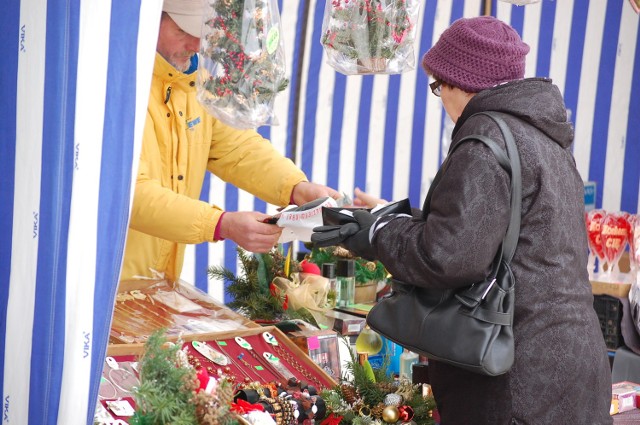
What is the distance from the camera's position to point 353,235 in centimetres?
208

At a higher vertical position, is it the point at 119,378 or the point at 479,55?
the point at 479,55

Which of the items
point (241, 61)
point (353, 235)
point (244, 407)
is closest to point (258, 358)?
point (244, 407)

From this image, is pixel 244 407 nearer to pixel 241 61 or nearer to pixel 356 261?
pixel 241 61

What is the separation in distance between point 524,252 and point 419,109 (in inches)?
143

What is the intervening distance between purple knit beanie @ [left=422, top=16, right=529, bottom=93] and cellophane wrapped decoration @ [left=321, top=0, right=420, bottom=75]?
0.53 meters

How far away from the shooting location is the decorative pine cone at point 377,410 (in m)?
2.16

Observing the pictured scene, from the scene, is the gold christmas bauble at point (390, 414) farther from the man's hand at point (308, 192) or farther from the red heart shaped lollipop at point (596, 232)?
the red heart shaped lollipop at point (596, 232)

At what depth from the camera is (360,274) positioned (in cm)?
336

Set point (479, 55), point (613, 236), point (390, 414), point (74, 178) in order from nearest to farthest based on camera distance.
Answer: point (74, 178) < point (479, 55) < point (390, 414) < point (613, 236)

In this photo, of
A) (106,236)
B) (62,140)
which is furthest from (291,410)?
(62,140)

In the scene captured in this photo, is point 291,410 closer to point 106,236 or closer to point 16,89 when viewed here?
point 106,236

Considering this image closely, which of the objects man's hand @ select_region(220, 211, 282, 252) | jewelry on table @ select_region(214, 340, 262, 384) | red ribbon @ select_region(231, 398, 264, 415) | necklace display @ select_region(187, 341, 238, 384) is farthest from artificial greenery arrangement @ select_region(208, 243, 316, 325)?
red ribbon @ select_region(231, 398, 264, 415)

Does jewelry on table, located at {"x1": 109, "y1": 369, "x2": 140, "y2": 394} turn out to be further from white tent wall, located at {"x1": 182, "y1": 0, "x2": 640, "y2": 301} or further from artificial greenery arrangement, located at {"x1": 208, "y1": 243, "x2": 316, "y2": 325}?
white tent wall, located at {"x1": 182, "y1": 0, "x2": 640, "y2": 301}

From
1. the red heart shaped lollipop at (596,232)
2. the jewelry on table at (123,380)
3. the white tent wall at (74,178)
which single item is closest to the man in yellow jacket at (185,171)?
the jewelry on table at (123,380)
